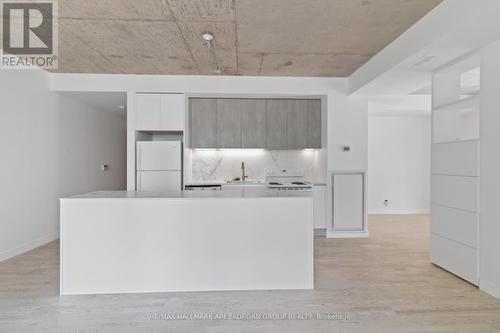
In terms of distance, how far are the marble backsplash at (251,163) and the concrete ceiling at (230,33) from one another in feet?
5.50

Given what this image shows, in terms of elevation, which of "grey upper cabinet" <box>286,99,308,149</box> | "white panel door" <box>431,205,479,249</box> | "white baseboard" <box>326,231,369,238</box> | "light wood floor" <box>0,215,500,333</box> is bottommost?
"light wood floor" <box>0,215,500,333</box>

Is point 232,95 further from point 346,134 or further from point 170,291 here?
point 170,291

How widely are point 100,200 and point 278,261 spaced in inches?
70.1

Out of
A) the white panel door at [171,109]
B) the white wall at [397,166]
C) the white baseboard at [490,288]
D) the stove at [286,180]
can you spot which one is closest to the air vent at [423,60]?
the white baseboard at [490,288]

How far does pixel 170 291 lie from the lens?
2.78 m

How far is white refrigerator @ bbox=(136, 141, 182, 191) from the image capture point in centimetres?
477

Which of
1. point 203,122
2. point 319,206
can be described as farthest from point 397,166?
point 203,122

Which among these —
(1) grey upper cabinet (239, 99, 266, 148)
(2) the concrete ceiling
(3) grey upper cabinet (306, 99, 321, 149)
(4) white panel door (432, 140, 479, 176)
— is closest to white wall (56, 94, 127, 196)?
(2) the concrete ceiling

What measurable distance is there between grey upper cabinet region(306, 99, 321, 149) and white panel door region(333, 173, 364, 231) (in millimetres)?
741

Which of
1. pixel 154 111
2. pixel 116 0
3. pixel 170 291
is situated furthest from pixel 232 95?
pixel 170 291

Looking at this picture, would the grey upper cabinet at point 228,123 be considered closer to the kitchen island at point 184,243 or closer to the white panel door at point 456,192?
the kitchen island at point 184,243

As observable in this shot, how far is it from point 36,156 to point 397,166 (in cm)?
731

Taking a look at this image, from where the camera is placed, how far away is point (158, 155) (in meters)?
4.79

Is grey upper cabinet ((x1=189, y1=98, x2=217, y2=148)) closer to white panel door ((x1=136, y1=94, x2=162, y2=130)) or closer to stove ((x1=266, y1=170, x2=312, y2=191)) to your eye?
white panel door ((x1=136, y1=94, x2=162, y2=130))
